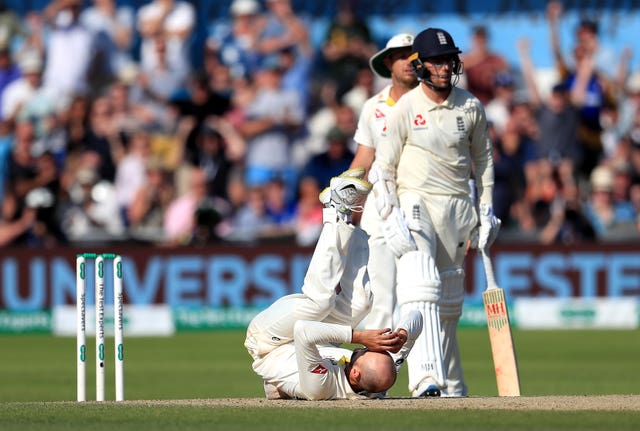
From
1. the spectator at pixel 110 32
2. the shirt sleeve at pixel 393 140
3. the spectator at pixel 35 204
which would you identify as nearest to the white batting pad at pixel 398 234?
the shirt sleeve at pixel 393 140

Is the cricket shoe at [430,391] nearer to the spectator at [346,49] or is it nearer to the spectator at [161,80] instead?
the spectator at [346,49]

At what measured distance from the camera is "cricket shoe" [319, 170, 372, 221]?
7090 millimetres

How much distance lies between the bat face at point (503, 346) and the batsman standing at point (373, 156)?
67 centimetres

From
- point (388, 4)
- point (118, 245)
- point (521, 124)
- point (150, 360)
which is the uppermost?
point (388, 4)

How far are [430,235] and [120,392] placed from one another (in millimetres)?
1942

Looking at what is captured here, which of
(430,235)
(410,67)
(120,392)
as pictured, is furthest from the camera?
(410,67)

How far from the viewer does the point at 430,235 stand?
812 centimetres

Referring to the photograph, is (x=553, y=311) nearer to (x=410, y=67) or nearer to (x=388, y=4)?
(x=388, y=4)

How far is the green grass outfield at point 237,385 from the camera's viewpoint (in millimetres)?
6301

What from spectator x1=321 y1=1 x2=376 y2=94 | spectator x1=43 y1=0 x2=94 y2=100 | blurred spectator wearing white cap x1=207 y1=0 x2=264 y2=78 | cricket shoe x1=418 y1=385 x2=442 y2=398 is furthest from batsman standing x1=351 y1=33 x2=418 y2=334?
spectator x1=43 y1=0 x2=94 y2=100

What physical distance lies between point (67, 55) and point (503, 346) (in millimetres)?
10148

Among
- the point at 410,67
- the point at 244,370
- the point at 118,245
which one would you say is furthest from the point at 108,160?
the point at 410,67

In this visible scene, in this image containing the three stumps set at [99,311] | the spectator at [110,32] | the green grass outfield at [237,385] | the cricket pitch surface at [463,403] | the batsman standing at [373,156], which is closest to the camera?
the green grass outfield at [237,385]

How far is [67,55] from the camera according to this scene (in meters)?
17.0
